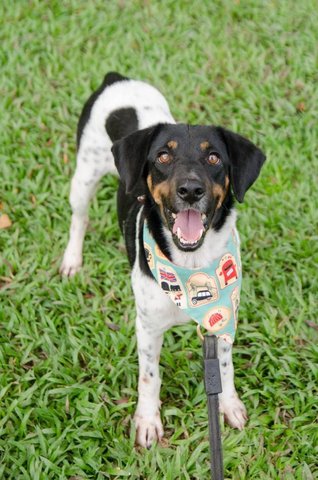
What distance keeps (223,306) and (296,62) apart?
4.14 metres

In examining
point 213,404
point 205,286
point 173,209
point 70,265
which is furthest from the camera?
point 70,265

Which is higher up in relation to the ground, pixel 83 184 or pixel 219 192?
pixel 219 192

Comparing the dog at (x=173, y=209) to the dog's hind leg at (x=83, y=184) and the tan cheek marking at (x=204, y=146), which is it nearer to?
the tan cheek marking at (x=204, y=146)

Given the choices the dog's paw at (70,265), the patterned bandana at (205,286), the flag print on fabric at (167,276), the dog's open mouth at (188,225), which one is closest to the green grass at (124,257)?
the dog's paw at (70,265)

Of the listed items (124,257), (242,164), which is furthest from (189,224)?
(124,257)

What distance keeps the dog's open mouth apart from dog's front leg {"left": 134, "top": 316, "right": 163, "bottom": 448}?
2.56ft

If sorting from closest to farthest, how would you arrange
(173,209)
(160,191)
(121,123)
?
1. (173,209)
2. (160,191)
3. (121,123)

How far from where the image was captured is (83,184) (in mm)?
4633

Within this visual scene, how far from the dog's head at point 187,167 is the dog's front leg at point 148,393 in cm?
81

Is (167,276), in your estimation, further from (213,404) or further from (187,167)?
(213,404)

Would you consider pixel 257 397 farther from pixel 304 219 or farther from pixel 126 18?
pixel 126 18

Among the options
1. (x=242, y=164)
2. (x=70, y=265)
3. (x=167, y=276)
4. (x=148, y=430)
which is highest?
(x=242, y=164)

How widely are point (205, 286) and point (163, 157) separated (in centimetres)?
74

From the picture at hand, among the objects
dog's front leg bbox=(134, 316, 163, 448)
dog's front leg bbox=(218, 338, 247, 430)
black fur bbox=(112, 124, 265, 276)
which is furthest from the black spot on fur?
dog's front leg bbox=(218, 338, 247, 430)
